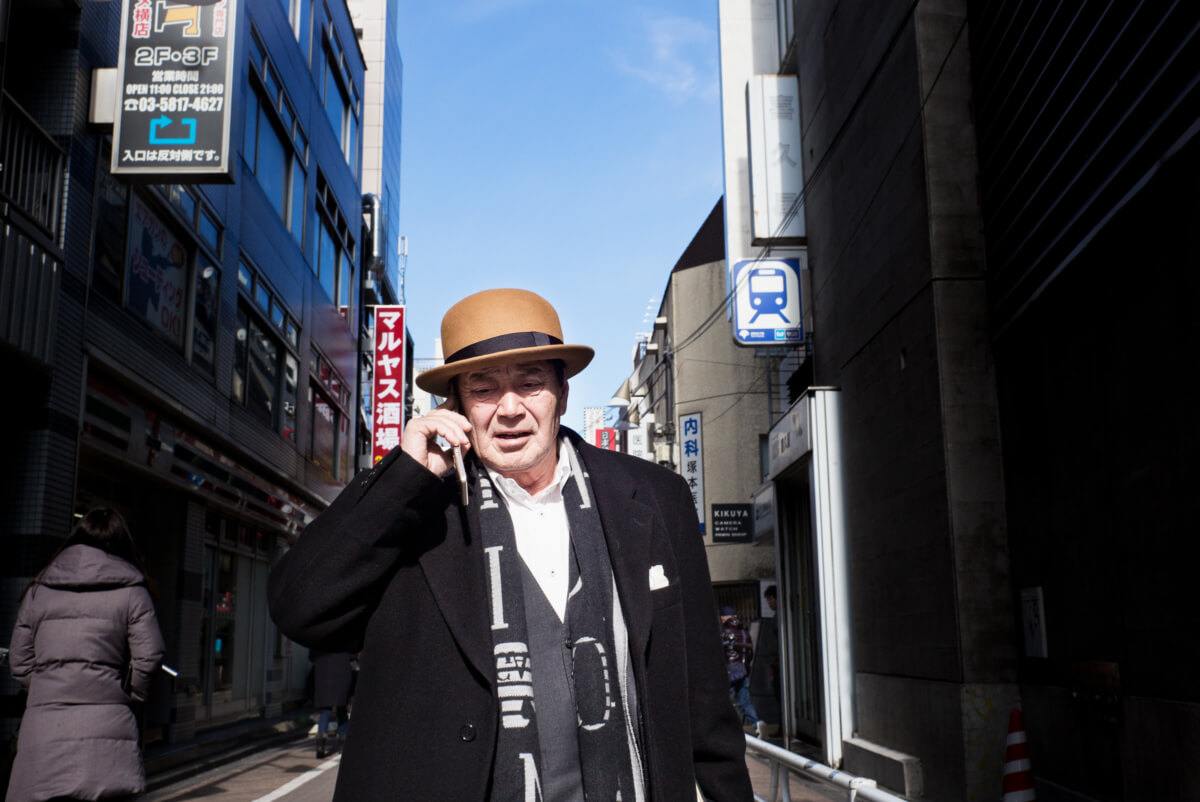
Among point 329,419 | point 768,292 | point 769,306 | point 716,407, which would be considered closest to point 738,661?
point 769,306

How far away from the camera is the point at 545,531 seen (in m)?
2.57

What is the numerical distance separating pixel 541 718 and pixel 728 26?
1568 cm

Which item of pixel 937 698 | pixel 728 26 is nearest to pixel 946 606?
pixel 937 698

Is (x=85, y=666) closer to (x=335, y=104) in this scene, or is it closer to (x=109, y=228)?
(x=109, y=228)

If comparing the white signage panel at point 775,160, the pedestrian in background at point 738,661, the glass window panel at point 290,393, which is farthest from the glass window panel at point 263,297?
the pedestrian in background at point 738,661

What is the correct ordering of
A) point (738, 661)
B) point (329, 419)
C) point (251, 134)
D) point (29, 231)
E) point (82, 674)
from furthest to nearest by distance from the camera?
point (329, 419) → point (251, 134) → point (738, 661) → point (29, 231) → point (82, 674)

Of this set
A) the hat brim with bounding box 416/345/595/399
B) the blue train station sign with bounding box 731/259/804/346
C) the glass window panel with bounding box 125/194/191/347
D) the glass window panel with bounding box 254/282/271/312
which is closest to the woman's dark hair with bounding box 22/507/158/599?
the hat brim with bounding box 416/345/595/399

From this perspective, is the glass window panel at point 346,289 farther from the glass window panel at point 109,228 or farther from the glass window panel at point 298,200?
the glass window panel at point 109,228

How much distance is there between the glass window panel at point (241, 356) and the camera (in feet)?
55.4

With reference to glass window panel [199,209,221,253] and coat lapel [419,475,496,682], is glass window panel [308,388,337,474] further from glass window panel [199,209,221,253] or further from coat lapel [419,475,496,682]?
coat lapel [419,475,496,682]

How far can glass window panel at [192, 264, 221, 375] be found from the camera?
14.8 m

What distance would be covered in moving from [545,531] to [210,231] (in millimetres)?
14167

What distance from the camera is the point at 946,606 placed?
886 cm

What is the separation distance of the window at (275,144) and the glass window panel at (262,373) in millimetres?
2416
